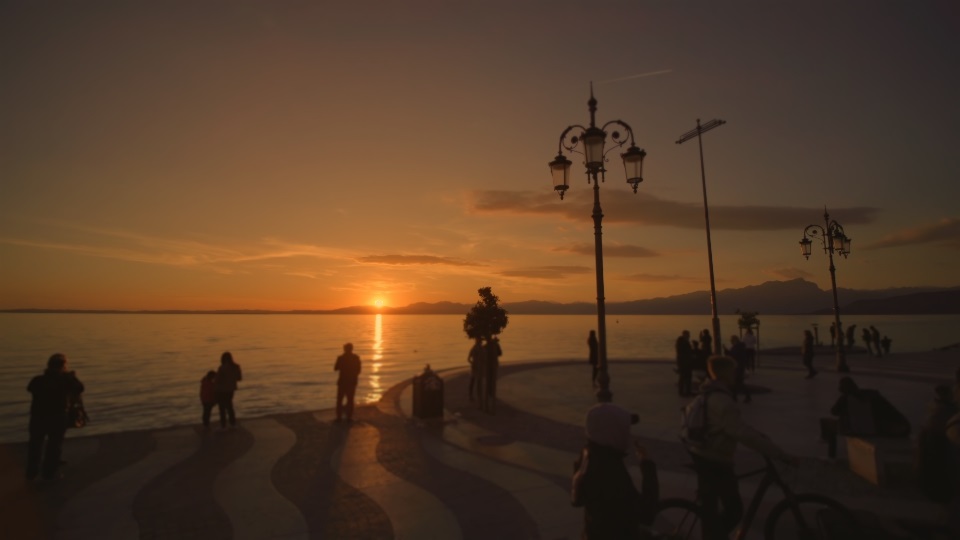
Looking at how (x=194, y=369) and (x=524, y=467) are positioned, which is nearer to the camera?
(x=524, y=467)

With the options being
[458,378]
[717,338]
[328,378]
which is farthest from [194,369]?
[717,338]

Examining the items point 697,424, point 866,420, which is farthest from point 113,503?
point 866,420

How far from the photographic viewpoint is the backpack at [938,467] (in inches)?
180

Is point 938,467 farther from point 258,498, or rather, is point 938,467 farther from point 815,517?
point 258,498

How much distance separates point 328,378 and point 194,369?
41.1ft

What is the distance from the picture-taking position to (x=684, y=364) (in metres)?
16.9

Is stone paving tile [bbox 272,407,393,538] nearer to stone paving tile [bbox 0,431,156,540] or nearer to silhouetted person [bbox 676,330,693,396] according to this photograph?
stone paving tile [bbox 0,431,156,540]

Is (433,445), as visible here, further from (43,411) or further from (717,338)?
(717,338)

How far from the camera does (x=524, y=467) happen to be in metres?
9.02

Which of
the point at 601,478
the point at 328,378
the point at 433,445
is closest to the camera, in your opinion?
the point at 601,478

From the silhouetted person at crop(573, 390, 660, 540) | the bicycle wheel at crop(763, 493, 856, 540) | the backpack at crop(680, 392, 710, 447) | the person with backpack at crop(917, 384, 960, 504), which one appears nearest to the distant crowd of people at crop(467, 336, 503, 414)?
the bicycle wheel at crop(763, 493, 856, 540)

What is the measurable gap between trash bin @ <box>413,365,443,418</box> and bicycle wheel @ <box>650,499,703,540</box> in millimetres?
7648

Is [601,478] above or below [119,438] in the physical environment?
above

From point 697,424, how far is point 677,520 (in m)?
1.97
